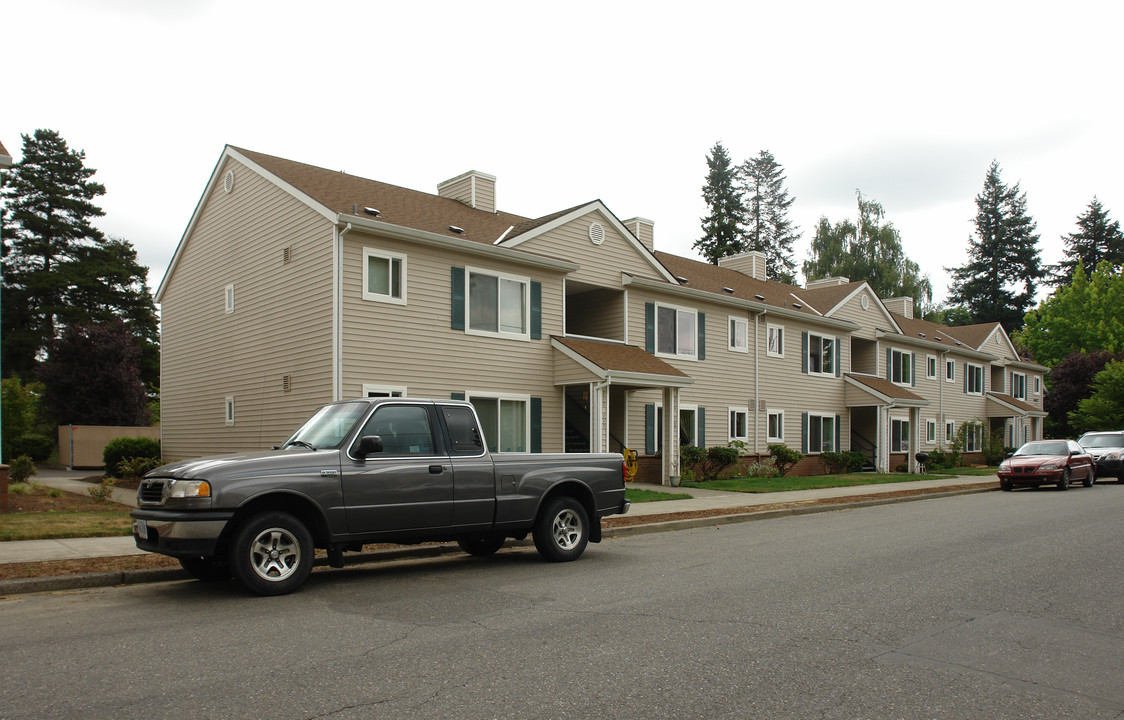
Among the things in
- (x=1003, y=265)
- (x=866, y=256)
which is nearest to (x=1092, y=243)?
(x=1003, y=265)

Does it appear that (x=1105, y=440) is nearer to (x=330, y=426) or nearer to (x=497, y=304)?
(x=497, y=304)

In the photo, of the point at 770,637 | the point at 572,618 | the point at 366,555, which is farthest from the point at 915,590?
the point at 366,555

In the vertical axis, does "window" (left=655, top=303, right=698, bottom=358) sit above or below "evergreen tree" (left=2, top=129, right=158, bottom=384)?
below

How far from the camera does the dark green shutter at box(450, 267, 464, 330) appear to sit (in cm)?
1923

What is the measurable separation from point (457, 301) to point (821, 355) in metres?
18.3

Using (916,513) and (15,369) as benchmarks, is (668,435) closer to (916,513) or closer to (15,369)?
(916,513)

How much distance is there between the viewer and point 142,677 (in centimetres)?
509

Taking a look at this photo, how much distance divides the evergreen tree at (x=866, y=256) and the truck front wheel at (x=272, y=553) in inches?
2126

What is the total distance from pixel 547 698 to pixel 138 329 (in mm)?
54446

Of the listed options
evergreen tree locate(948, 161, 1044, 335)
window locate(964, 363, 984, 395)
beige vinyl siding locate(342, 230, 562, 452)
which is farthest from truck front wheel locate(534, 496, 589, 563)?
evergreen tree locate(948, 161, 1044, 335)

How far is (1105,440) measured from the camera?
94.3 ft

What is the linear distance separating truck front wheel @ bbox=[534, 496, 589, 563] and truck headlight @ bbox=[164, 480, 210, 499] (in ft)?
12.4

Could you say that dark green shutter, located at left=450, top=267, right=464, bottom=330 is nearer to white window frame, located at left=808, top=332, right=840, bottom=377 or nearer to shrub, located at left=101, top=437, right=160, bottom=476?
shrub, located at left=101, top=437, right=160, bottom=476

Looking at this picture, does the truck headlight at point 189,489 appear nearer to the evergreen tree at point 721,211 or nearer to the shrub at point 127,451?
the shrub at point 127,451
